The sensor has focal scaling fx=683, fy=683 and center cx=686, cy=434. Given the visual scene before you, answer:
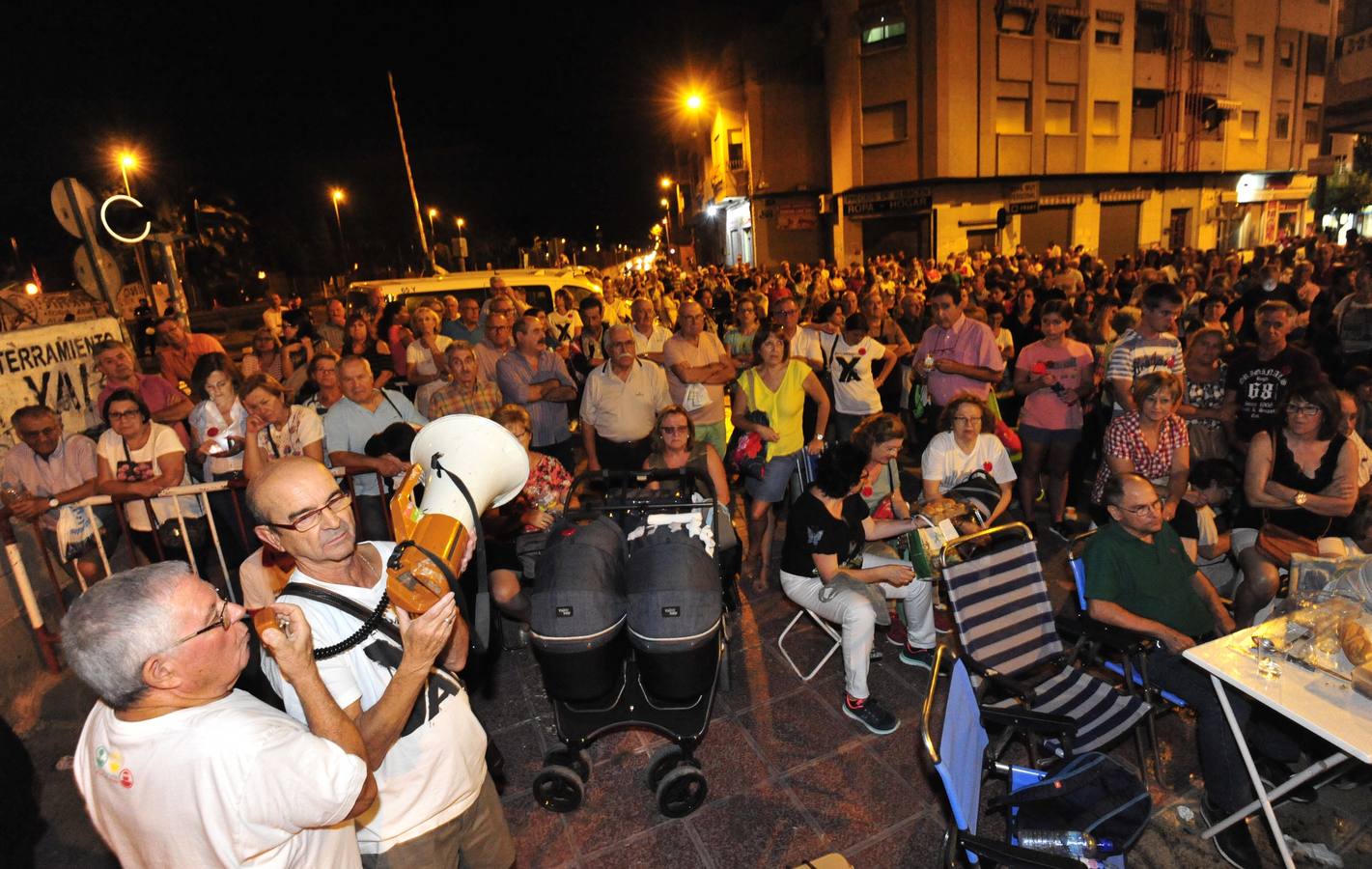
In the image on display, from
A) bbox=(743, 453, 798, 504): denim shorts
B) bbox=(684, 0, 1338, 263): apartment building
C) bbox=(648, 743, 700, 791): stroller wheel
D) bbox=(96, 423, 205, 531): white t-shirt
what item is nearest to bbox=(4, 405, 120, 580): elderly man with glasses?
bbox=(96, 423, 205, 531): white t-shirt

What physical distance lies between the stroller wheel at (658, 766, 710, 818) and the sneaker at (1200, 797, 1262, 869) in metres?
2.13

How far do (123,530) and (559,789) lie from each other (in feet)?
11.4

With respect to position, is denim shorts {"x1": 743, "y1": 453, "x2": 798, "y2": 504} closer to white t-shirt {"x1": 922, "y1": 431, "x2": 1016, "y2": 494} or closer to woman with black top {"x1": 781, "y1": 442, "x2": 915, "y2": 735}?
white t-shirt {"x1": 922, "y1": 431, "x2": 1016, "y2": 494}

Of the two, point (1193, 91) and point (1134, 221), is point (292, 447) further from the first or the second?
point (1193, 91)

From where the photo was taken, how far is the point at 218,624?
5.05 ft

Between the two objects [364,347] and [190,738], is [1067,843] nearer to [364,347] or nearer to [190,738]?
[190,738]

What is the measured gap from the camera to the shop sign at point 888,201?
914 inches

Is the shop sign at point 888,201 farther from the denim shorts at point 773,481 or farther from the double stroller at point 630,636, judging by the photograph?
the double stroller at point 630,636

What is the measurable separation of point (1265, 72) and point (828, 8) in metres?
20.5

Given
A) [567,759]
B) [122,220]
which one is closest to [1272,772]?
[567,759]

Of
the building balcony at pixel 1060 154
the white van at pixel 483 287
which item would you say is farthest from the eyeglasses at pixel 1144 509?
the building balcony at pixel 1060 154

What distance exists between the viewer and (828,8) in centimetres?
2298

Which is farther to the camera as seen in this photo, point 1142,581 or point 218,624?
point 1142,581

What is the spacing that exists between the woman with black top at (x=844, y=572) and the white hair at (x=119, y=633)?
298cm
